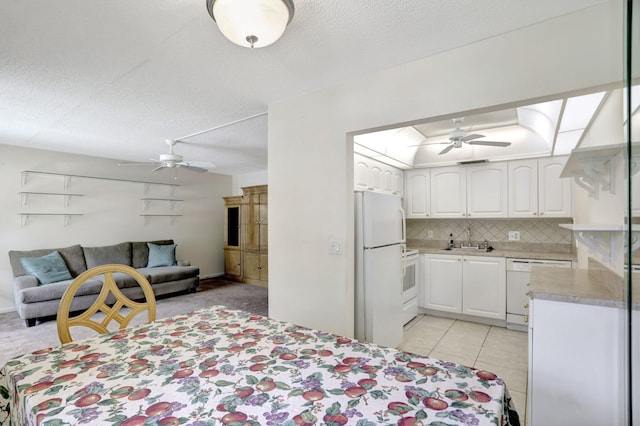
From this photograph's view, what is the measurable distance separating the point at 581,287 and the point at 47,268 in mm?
5710

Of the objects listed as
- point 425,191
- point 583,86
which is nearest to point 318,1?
point 583,86

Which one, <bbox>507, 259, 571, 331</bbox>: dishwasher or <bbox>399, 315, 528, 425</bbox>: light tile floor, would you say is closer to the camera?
<bbox>399, 315, 528, 425</bbox>: light tile floor

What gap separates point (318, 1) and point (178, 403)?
5.55 feet

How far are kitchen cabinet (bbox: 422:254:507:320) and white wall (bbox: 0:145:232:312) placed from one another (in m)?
4.71

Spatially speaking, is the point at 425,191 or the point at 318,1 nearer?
the point at 318,1

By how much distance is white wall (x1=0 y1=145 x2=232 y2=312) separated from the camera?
14.1 feet

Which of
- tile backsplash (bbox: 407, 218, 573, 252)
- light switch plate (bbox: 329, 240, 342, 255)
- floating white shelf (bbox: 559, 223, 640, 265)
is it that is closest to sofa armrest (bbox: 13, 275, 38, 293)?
light switch plate (bbox: 329, 240, 342, 255)

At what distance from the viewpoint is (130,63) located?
2033mm

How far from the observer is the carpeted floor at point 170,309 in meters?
3.18

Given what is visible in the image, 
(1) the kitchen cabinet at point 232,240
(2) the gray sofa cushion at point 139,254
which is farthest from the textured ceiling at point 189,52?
(1) the kitchen cabinet at point 232,240

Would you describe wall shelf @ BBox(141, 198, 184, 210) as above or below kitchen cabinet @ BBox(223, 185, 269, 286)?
above

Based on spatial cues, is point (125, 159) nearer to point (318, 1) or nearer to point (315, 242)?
point (315, 242)

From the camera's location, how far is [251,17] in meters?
1.25

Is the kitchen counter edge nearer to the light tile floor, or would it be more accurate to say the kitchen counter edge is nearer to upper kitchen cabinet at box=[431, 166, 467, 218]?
Result: upper kitchen cabinet at box=[431, 166, 467, 218]
